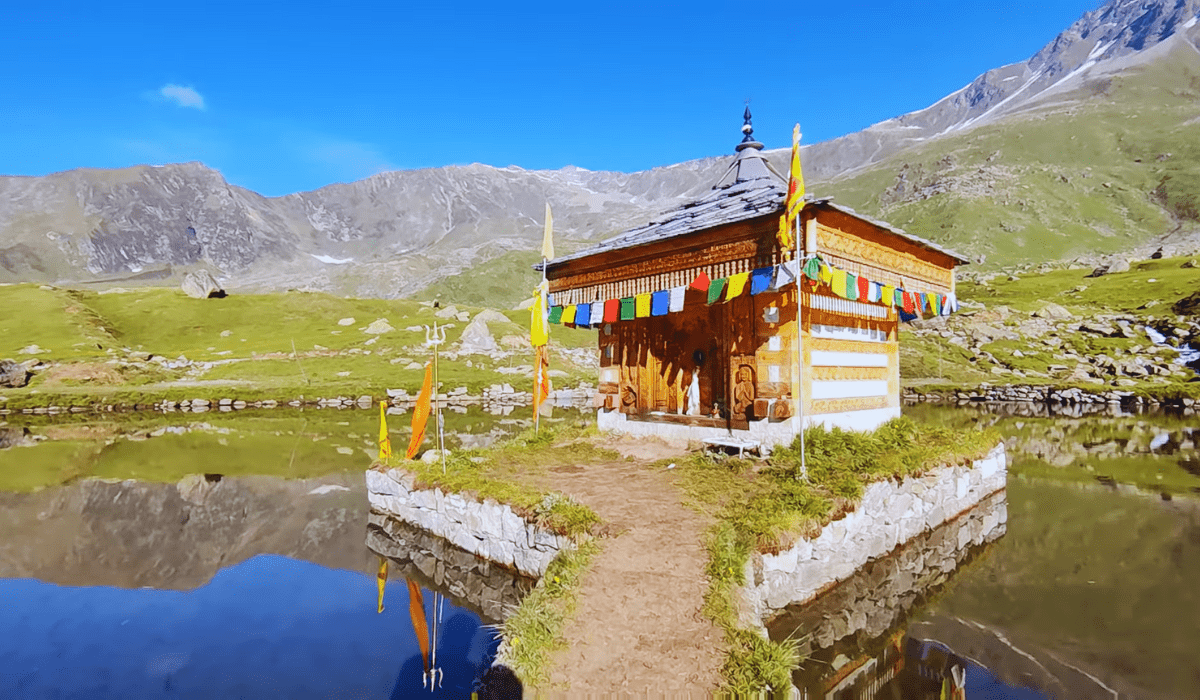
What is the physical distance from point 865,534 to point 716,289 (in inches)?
274

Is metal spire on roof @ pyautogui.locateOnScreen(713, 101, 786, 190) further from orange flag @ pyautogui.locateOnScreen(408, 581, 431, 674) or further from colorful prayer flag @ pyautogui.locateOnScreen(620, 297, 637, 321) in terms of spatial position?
orange flag @ pyautogui.locateOnScreen(408, 581, 431, 674)

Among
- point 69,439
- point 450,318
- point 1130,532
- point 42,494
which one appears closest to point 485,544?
point 1130,532

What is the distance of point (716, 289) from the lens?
51.3ft

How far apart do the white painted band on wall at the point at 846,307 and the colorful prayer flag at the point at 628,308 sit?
517 centimetres

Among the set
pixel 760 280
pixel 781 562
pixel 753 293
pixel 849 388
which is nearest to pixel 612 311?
pixel 753 293

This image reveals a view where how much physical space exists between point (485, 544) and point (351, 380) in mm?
55936

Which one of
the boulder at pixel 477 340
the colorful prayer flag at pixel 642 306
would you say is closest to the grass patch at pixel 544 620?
the colorful prayer flag at pixel 642 306

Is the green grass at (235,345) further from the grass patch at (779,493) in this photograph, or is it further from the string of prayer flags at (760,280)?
the grass patch at (779,493)

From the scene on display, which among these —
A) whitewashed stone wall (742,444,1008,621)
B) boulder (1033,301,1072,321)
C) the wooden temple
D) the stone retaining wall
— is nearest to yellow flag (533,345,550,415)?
the wooden temple

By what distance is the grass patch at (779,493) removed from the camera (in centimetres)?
675

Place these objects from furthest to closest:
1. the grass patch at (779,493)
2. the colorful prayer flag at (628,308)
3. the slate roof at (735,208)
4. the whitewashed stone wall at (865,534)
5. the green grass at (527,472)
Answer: the colorful prayer flag at (628,308) → the slate roof at (735,208) → the green grass at (527,472) → the whitewashed stone wall at (865,534) → the grass patch at (779,493)

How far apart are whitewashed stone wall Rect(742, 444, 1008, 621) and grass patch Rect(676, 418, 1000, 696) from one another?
25cm

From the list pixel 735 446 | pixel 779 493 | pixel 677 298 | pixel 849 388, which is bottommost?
pixel 779 493

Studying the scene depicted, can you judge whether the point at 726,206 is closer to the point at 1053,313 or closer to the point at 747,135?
the point at 747,135
